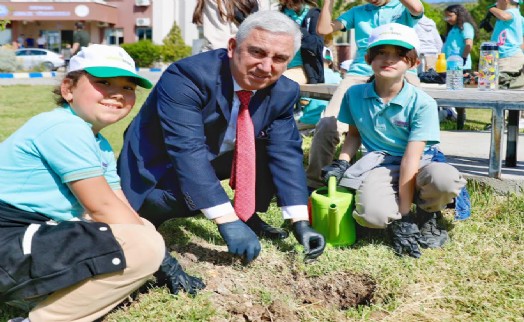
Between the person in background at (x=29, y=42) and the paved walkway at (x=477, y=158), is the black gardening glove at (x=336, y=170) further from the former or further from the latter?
the person in background at (x=29, y=42)

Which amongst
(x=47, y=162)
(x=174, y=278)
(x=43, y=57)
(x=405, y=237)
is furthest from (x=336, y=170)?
(x=43, y=57)

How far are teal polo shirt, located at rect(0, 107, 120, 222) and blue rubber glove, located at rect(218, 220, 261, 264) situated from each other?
2.38 ft

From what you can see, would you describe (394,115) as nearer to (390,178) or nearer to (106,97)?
(390,178)

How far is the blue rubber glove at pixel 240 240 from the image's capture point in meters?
2.72

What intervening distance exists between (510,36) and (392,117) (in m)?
4.34

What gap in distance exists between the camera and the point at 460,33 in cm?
830

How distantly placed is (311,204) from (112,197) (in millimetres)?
1312

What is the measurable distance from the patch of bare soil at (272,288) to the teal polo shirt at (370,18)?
2.22m

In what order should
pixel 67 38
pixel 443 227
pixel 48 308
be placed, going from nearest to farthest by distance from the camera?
pixel 48 308
pixel 443 227
pixel 67 38

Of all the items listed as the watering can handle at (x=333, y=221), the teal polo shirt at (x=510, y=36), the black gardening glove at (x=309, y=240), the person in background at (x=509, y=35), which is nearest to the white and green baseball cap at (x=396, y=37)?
the watering can handle at (x=333, y=221)

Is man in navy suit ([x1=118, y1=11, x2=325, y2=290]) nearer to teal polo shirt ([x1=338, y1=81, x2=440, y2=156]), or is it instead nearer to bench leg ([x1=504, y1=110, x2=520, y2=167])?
teal polo shirt ([x1=338, y1=81, x2=440, y2=156])

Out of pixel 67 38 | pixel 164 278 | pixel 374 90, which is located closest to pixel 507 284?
pixel 374 90

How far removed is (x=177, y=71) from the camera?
293cm

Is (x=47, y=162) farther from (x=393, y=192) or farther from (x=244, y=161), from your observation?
(x=393, y=192)
